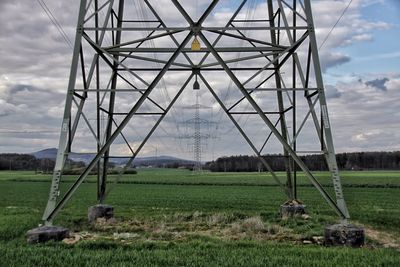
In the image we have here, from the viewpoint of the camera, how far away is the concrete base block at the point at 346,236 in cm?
1083

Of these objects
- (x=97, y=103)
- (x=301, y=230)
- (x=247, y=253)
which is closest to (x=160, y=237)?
(x=247, y=253)

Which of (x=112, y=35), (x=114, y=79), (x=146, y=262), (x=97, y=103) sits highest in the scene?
(x=112, y=35)

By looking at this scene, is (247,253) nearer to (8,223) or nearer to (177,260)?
(177,260)

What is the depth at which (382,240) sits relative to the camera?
12258mm

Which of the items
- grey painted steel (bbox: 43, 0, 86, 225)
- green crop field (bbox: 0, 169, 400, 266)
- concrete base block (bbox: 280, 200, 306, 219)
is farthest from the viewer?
concrete base block (bbox: 280, 200, 306, 219)

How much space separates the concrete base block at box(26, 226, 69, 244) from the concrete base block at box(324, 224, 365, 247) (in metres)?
6.50

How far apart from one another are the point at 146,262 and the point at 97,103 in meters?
8.09

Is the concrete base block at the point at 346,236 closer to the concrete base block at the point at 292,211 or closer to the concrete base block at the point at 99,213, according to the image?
the concrete base block at the point at 292,211

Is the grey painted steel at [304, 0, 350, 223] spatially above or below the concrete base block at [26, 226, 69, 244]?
above

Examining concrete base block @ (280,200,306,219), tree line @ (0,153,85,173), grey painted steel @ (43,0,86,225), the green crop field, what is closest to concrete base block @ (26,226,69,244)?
the green crop field

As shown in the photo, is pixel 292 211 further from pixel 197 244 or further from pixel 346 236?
pixel 197 244

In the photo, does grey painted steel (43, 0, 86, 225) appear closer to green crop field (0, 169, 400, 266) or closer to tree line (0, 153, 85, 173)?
green crop field (0, 169, 400, 266)

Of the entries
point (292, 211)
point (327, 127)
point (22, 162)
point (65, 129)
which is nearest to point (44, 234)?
point (65, 129)

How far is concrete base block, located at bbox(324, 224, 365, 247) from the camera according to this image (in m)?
10.8
